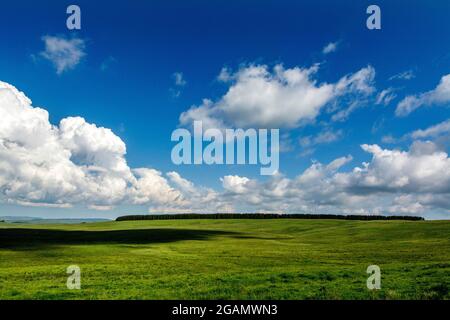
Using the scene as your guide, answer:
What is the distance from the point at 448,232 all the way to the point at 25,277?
7612 cm

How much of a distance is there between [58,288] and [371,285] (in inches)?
698

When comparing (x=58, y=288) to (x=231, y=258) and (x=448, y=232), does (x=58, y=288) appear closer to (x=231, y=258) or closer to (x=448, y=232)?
(x=231, y=258)
